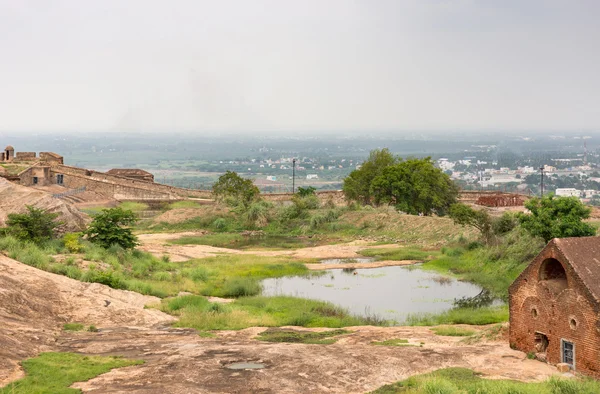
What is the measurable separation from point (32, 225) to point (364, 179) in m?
37.1

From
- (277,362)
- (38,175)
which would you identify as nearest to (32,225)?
(277,362)

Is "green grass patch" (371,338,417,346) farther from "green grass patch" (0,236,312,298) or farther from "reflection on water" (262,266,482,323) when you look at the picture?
"green grass patch" (0,236,312,298)

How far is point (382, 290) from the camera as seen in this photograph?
3300cm

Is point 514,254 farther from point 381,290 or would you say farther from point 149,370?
point 149,370

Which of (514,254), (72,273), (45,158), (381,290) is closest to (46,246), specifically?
(72,273)

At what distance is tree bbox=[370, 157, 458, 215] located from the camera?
58938 millimetres

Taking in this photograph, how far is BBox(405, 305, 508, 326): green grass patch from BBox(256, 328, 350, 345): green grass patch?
13.7 feet

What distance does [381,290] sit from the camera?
33.0 m

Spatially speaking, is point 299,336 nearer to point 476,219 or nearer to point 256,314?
point 256,314

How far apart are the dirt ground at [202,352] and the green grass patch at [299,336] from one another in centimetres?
48

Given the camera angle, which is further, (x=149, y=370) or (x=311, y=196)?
(x=311, y=196)

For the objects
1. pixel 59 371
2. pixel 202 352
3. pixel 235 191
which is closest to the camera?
pixel 59 371

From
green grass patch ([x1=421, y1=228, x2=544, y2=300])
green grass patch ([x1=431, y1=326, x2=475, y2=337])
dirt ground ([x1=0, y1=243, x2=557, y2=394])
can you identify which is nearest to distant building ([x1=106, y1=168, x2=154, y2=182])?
green grass patch ([x1=421, y1=228, x2=544, y2=300])

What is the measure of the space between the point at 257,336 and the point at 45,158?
60.1m
